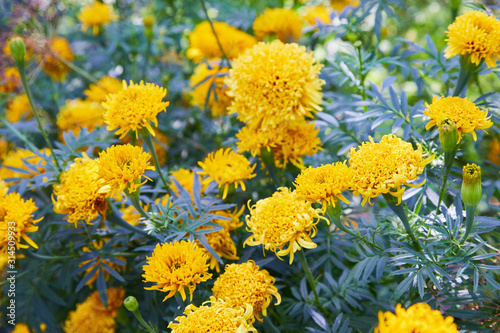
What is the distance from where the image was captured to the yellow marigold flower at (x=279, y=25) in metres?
1.62

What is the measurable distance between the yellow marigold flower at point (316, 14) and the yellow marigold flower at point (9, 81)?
132 centimetres

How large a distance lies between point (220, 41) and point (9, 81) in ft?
2.96

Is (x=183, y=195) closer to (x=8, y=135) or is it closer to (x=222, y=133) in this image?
(x=222, y=133)

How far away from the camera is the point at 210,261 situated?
1133mm

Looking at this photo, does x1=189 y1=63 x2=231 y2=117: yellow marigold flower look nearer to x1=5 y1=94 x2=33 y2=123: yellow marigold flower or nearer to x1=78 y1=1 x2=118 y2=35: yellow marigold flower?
x1=78 y1=1 x2=118 y2=35: yellow marigold flower

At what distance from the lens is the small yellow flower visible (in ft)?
3.18

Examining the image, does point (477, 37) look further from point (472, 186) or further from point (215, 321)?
point (215, 321)

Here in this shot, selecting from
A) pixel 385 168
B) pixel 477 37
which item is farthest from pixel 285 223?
pixel 477 37

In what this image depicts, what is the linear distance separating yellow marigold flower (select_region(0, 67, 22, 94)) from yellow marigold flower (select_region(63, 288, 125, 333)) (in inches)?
40.7

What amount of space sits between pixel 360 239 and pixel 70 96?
181cm

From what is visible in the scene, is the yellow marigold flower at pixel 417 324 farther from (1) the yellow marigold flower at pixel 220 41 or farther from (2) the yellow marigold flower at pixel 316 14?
(2) the yellow marigold flower at pixel 316 14

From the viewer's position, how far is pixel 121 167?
0.98m

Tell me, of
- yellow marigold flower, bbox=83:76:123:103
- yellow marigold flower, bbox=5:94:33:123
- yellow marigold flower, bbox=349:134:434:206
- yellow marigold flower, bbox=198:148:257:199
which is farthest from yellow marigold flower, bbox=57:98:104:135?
yellow marigold flower, bbox=349:134:434:206

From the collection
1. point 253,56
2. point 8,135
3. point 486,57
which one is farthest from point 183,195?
point 8,135
